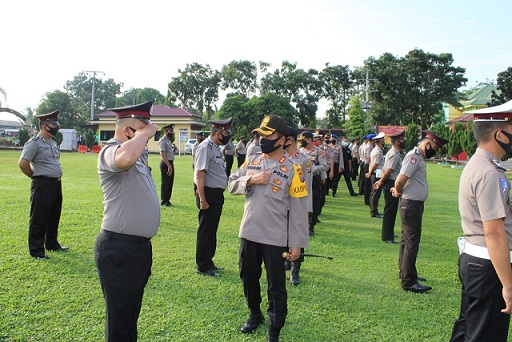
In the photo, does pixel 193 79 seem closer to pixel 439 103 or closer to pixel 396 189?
pixel 439 103

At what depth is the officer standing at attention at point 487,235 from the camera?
250 centimetres

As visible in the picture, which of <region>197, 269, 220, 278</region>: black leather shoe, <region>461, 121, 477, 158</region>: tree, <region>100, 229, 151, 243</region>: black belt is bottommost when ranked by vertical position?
<region>197, 269, 220, 278</region>: black leather shoe

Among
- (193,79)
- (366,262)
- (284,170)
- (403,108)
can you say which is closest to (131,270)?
(284,170)

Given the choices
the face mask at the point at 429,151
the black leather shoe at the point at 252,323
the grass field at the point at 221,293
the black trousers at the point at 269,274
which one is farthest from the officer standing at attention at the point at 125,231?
the face mask at the point at 429,151

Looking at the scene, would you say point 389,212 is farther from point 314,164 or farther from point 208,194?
point 208,194

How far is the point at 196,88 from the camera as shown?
170 feet

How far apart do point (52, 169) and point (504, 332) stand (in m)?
5.81

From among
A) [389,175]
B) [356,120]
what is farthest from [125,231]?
[356,120]

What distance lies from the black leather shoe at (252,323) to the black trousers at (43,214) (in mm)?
3527

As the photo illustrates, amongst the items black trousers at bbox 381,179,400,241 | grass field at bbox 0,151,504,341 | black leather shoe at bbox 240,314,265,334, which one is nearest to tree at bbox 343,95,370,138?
black trousers at bbox 381,179,400,241

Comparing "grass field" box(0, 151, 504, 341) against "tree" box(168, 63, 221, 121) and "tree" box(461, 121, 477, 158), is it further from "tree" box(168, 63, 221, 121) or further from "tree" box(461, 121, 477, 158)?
"tree" box(168, 63, 221, 121)

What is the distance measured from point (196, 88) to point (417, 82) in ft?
85.1

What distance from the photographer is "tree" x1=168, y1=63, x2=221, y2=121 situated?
51062 millimetres

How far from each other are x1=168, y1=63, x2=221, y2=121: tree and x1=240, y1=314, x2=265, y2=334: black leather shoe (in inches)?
1920
